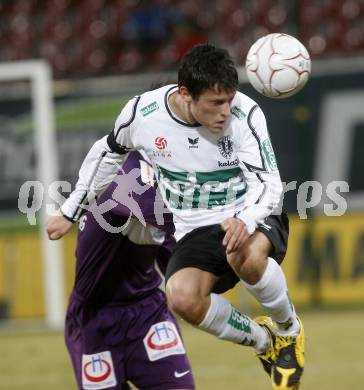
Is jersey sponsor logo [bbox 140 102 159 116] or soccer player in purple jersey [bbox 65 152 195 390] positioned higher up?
jersey sponsor logo [bbox 140 102 159 116]

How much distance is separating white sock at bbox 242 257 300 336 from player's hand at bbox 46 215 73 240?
963 millimetres

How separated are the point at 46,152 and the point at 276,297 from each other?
17.2 feet

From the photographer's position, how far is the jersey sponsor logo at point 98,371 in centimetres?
545

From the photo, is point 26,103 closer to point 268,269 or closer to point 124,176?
point 124,176

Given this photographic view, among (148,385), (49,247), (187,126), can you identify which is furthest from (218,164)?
(49,247)

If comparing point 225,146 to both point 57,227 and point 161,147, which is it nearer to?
point 161,147

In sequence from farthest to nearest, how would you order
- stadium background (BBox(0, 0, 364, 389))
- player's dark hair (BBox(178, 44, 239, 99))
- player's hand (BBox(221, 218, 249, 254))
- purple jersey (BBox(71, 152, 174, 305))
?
stadium background (BBox(0, 0, 364, 389)) → purple jersey (BBox(71, 152, 174, 305)) → player's dark hair (BBox(178, 44, 239, 99)) → player's hand (BBox(221, 218, 249, 254))

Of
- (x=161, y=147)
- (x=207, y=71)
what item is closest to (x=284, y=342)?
(x=161, y=147)

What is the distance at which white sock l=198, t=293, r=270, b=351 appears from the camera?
5.10 meters

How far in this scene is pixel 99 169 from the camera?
217 inches

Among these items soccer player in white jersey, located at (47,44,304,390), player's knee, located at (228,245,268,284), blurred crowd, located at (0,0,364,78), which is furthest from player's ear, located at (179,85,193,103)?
blurred crowd, located at (0,0,364,78)

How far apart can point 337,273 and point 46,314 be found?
289 centimetres

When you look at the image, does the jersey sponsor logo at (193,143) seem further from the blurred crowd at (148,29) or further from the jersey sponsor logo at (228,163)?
the blurred crowd at (148,29)

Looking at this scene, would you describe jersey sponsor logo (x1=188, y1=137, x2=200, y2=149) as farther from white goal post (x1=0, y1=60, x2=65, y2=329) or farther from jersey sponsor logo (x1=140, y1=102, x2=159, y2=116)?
white goal post (x1=0, y1=60, x2=65, y2=329)
